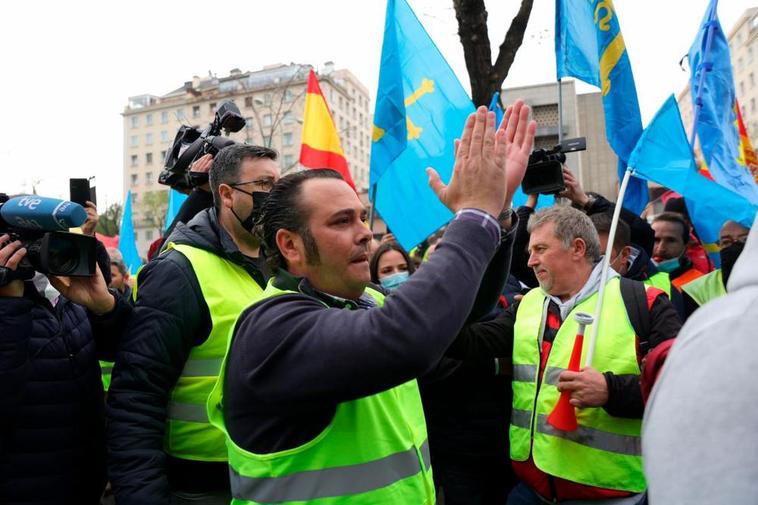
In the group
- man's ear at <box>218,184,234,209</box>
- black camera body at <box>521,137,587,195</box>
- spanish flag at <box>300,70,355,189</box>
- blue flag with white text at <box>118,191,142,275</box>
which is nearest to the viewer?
man's ear at <box>218,184,234,209</box>

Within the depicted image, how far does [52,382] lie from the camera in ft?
7.23

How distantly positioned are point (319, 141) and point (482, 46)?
6.42ft

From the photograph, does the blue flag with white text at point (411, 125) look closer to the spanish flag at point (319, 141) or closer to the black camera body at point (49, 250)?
the spanish flag at point (319, 141)

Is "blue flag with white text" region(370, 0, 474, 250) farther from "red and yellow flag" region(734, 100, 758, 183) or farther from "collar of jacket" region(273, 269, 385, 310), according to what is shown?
"collar of jacket" region(273, 269, 385, 310)

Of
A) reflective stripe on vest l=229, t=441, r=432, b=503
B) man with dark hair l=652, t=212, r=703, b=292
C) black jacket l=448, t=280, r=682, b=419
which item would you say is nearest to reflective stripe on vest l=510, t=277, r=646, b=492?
black jacket l=448, t=280, r=682, b=419

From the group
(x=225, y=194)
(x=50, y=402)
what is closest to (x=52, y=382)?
(x=50, y=402)

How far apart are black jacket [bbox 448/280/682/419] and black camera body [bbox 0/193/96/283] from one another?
1630mm

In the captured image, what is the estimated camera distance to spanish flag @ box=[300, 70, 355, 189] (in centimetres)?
572

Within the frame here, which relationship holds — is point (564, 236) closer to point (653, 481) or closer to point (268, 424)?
point (268, 424)

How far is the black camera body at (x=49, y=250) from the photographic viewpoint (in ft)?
6.42

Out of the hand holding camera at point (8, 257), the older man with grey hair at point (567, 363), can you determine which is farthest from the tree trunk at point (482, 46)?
the hand holding camera at point (8, 257)

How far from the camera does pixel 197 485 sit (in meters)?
2.18

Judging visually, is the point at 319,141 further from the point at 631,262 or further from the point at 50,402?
the point at 50,402

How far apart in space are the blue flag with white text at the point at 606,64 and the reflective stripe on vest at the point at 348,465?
304 cm
